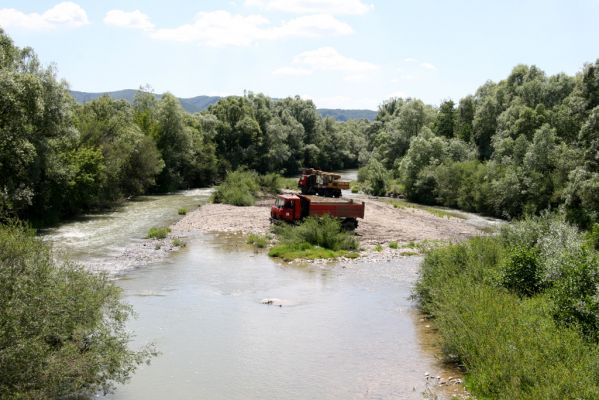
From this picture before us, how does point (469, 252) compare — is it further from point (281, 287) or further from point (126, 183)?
point (126, 183)

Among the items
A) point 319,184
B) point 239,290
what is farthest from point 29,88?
point 319,184

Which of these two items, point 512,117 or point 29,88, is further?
point 512,117

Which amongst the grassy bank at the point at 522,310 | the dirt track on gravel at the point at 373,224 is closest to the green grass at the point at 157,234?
the dirt track on gravel at the point at 373,224

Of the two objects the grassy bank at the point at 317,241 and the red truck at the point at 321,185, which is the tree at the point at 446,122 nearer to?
A: the red truck at the point at 321,185

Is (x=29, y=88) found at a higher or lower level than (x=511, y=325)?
higher

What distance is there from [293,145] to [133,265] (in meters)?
84.0

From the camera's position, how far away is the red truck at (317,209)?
38.1 metres

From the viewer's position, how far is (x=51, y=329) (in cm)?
1211

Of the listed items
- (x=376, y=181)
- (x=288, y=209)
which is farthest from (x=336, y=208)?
(x=376, y=181)

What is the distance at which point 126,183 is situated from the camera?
61.1 metres

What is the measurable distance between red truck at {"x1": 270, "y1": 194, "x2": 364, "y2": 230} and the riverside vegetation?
2.19 m

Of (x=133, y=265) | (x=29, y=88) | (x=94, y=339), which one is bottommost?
(x=133, y=265)

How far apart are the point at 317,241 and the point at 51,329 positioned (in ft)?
78.2

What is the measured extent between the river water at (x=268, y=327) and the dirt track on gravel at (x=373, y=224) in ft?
22.6
